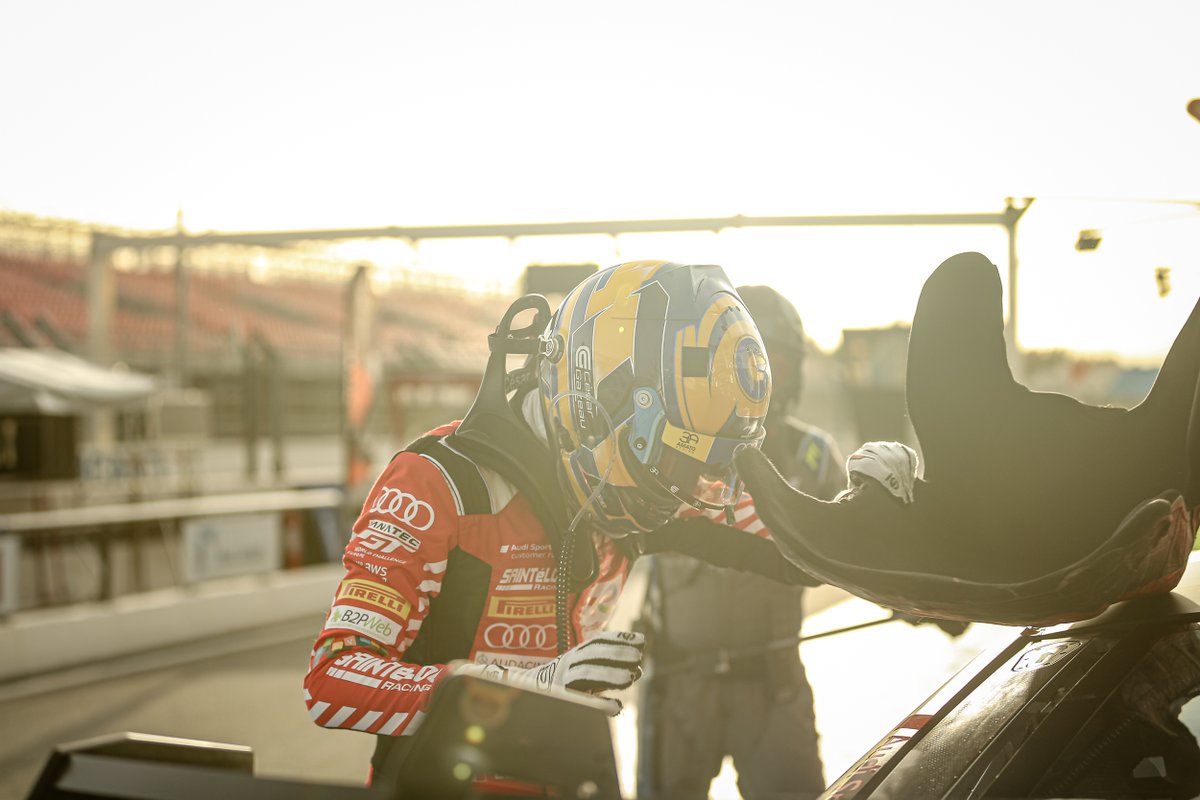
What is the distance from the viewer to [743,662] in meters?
3.61

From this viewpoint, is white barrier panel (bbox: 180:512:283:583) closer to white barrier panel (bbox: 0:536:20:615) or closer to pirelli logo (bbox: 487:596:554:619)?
white barrier panel (bbox: 0:536:20:615)

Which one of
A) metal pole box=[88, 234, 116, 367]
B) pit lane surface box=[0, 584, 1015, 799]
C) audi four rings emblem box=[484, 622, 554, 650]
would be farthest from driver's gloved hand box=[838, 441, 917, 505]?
metal pole box=[88, 234, 116, 367]

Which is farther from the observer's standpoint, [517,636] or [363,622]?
[517,636]

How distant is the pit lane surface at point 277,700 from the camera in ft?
18.7

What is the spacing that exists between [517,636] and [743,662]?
1816mm

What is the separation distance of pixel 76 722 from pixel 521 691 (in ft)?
22.3

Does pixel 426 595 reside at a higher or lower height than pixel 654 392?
lower

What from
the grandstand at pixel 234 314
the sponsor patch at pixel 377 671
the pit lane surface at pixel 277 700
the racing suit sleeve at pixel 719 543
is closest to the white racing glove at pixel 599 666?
the sponsor patch at pixel 377 671

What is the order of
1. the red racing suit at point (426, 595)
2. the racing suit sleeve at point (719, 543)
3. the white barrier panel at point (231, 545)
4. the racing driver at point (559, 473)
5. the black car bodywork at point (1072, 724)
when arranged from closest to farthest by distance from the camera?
the black car bodywork at point (1072, 724)
the red racing suit at point (426, 595)
the racing driver at point (559, 473)
the racing suit sleeve at point (719, 543)
the white barrier panel at point (231, 545)

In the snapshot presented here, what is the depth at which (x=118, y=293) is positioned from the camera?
45.8 meters

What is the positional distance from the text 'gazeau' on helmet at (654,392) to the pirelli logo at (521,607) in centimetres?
19

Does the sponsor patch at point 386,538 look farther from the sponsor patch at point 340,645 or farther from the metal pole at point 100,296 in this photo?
the metal pole at point 100,296

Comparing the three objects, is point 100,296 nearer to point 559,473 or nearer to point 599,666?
point 559,473

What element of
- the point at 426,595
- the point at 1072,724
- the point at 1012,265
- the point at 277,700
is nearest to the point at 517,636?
the point at 426,595
